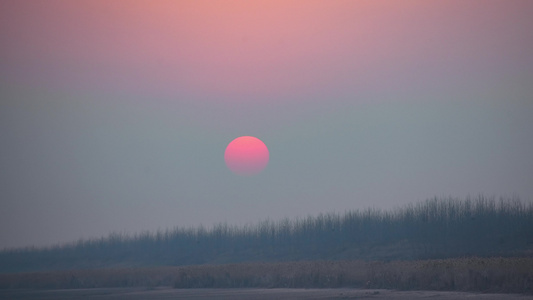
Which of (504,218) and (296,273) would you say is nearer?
(296,273)

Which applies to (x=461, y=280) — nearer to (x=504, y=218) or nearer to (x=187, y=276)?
(x=187, y=276)

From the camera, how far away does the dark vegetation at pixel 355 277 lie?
29922 mm

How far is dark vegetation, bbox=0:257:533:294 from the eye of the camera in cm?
2992

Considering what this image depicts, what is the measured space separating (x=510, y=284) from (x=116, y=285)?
34.2m

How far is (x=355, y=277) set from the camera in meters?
37.8

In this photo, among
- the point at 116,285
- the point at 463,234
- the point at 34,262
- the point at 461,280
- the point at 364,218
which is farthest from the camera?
the point at 34,262

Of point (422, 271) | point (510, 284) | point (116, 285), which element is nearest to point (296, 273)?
point (422, 271)

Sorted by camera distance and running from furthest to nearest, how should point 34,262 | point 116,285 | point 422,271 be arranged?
point 34,262 < point 116,285 < point 422,271

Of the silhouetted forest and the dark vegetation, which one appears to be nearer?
the dark vegetation

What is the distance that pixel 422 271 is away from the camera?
Answer: 3409 centimetres

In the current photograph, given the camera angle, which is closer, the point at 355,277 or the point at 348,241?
the point at 355,277

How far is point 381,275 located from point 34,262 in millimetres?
91939

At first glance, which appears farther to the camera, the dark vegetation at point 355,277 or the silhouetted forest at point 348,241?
the silhouetted forest at point 348,241

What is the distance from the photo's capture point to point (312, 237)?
279 ft
